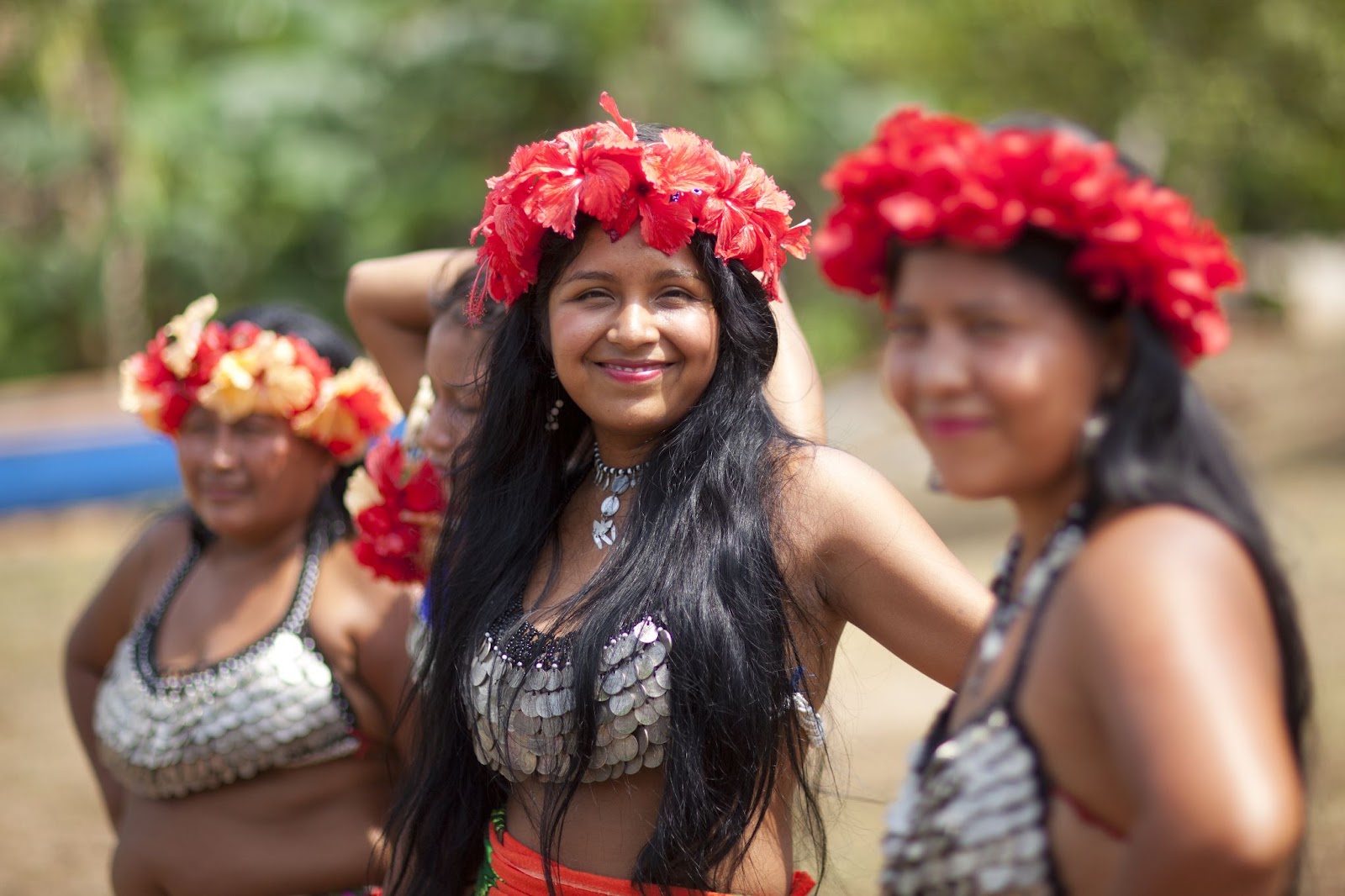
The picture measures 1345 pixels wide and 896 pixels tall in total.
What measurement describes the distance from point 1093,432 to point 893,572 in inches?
33.0

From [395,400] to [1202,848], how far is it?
2.88 metres

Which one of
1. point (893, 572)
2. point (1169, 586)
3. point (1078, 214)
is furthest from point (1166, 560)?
point (893, 572)

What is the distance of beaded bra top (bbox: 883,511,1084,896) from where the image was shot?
162cm

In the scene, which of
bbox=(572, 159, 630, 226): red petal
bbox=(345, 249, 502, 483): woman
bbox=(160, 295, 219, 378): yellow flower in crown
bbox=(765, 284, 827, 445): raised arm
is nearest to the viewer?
bbox=(572, 159, 630, 226): red petal

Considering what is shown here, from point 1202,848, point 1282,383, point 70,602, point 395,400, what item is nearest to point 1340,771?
point 395,400

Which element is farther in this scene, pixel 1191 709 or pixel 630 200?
pixel 630 200

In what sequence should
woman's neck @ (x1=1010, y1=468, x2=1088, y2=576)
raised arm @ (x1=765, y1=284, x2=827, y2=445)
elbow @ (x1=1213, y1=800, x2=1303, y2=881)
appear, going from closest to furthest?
elbow @ (x1=1213, y1=800, x2=1303, y2=881) < woman's neck @ (x1=1010, y1=468, x2=1088, y2=576) < raised arm @ (x1=765, y1=284, x2=827, y2=445)

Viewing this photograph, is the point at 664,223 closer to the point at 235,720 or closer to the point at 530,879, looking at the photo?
the point at 530,879

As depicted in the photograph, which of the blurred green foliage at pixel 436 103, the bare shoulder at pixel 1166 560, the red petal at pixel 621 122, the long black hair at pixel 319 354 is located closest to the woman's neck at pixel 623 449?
the red petal at pixel 621 122

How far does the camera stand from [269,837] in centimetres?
338

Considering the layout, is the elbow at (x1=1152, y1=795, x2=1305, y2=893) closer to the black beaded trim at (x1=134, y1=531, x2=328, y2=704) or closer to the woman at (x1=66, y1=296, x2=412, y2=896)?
the woman at (x1=66, y1=296, x2=412, y2=896)

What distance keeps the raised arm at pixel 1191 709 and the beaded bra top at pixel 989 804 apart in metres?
0.11

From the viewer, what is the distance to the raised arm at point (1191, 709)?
145 cm

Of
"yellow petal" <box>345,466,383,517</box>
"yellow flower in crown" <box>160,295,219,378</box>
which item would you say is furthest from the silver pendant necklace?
"yellow flower in crown" <box>160,295,219,378</box>
